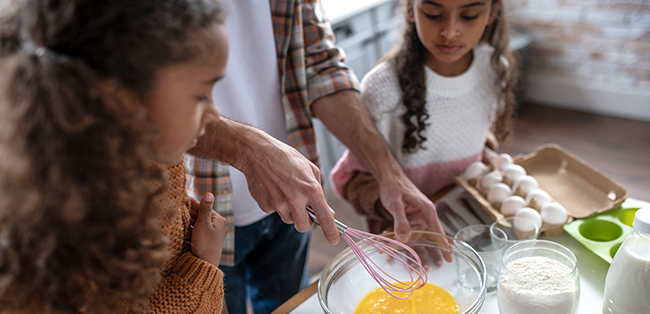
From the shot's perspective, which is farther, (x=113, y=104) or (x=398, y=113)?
(x=398, y=113)

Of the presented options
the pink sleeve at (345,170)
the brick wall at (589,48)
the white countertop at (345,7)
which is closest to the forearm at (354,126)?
the pink sleeve at (345,170)

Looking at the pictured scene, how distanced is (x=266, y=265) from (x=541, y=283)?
64cm

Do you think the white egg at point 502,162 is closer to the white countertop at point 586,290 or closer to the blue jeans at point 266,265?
the white countertop at point 586,290

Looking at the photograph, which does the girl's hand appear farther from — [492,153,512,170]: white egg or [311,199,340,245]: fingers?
[492,153,512,170]: white egg

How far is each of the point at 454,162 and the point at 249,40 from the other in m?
0.65

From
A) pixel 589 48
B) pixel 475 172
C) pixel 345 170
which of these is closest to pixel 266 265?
pixel 345 170

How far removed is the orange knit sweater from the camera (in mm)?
643

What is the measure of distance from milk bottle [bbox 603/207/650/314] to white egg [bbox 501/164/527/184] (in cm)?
43

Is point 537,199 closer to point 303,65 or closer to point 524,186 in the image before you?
point 524,186

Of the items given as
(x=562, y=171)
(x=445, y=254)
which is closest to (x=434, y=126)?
(x=562, y=171)

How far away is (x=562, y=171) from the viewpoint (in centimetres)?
119

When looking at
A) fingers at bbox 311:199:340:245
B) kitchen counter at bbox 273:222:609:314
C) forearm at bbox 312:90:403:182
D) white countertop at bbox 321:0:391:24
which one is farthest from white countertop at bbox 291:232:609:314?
white countertop at bbox 321:0:391:24

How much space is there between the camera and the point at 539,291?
0.69 m

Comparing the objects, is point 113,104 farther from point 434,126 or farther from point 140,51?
point 434,126
